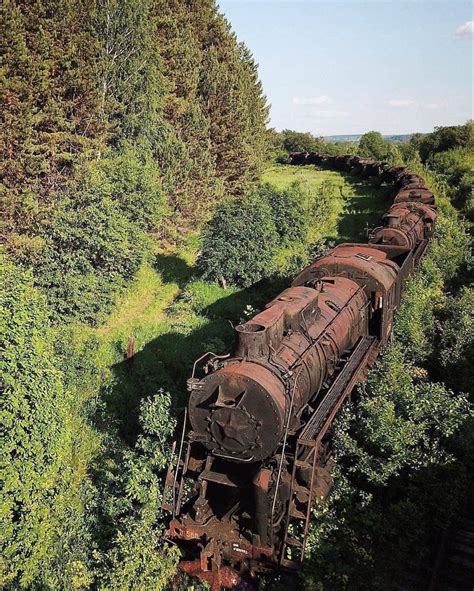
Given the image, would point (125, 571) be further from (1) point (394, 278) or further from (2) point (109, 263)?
(2) point (109, 263)

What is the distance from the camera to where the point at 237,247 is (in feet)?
67.9

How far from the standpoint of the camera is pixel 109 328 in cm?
1905

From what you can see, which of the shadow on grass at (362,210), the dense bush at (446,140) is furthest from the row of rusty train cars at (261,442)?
the dense bush at (446,140)

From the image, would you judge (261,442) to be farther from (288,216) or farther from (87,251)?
(288,216)

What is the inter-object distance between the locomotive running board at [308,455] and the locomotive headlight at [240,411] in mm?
746

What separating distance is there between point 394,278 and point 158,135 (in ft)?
48.0

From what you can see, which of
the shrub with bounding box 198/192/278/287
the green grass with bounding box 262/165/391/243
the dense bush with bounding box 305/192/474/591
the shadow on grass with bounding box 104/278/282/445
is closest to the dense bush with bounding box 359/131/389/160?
the green grass with bounding box 262/165/391/243

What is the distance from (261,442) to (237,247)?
Result: 13.6 meters

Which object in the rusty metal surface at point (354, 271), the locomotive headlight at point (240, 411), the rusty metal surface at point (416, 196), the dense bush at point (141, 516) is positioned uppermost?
the rusty metal surface at point (416, 196)

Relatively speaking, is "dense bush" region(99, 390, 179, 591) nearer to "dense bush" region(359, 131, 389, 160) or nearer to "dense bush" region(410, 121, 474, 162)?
"dense bush" region(410, 121, 474, 162)

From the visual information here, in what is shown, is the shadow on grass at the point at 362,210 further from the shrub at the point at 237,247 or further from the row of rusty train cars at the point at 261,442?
the row of rusty train cars at the point at 261,442

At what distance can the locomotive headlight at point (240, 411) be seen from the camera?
25.1 ft

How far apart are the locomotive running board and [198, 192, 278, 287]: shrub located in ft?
35.1

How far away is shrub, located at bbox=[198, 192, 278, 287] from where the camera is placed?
67.4 feet
